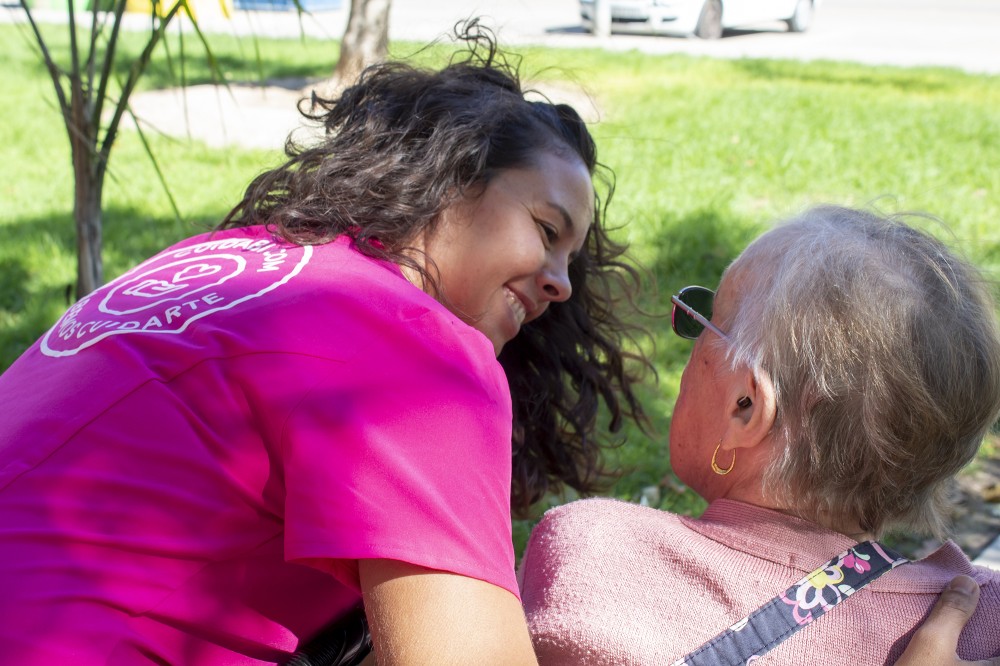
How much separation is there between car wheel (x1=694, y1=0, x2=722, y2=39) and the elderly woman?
10401 mm

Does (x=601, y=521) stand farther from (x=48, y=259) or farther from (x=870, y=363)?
(x=48, y=259)

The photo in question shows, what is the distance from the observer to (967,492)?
152 inches

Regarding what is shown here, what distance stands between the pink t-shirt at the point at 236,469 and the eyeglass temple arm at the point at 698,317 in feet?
1.41

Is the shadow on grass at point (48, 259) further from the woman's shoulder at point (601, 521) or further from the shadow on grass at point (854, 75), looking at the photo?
the shadow on grass at point (854, 75)

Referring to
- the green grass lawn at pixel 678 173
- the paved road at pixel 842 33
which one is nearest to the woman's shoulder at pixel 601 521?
the green grass lawn at pixel 678 173

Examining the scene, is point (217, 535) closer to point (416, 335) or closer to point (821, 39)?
point (416, 335)

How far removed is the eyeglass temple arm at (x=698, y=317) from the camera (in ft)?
6.34

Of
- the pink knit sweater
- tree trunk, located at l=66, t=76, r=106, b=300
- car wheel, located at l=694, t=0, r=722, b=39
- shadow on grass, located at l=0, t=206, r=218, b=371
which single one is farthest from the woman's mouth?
car wheel, located at l=694, t=0, r=722, b=39

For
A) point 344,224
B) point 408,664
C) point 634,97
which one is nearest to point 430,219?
point 344,224

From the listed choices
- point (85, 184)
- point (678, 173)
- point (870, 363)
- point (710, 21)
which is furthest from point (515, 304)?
point (710, 21)

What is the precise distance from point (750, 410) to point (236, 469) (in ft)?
2.83

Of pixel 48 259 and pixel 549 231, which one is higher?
pixel 549 231

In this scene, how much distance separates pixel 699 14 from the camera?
1109 centimetres

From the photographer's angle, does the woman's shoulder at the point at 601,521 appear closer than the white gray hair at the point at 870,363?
No
